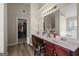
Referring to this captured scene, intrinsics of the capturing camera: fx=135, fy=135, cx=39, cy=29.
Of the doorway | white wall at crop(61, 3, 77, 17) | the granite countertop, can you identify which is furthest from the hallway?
white wall at crop(61, 3, 77, 17)

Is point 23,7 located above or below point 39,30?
above

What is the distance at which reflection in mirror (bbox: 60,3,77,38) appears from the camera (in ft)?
→ 6.94

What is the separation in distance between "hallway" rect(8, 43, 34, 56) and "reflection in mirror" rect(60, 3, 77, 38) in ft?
1.96

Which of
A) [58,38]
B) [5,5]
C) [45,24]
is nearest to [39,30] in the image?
[45,24]

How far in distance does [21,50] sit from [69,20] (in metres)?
0.93

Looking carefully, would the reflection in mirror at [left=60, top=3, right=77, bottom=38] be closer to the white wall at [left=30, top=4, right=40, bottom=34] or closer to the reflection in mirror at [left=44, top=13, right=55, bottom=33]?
the reflection in mirror at [left=44, top=13, right=55, bottom=33]

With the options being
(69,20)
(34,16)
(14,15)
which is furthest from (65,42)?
(14,15)

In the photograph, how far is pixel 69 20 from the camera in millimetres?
2158

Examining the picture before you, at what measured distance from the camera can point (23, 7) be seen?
2.21 meters

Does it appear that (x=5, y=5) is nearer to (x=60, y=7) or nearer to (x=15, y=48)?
(x=15, y=48)

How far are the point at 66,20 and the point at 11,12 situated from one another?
0.91 metres

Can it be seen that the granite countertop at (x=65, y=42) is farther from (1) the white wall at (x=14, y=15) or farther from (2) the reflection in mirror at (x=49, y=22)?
(1) the white wall at (x=14, y=15)

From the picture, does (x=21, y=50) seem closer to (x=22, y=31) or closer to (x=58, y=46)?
(x=22, y=31)

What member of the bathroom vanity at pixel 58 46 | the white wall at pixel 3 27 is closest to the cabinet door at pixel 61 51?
the bathroom vanity at pixel 58 46
